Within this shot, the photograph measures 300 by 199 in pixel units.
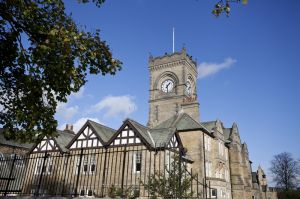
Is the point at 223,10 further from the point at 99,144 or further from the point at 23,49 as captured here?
the point at 99,144

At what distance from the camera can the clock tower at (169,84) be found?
52281mm

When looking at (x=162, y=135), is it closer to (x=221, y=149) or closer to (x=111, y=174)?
(x=221, y=149)

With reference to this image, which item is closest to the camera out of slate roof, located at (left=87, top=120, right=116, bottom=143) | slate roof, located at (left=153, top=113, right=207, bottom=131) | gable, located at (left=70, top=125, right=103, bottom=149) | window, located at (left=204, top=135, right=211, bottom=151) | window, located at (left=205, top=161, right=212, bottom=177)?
gable, located at (left=70, top=125, right=103, bottom=149)

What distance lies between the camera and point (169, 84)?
183ft

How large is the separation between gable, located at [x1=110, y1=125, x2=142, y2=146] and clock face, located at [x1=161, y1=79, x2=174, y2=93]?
2798 cm

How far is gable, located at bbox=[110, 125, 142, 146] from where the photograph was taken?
27.2 m

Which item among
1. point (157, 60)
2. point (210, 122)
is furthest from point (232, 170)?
point (157, 60)

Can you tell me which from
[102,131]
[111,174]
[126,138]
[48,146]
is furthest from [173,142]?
[111,174]

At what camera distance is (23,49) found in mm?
10820

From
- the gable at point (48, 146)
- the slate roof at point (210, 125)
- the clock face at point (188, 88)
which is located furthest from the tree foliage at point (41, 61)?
the clock face at point (188, 88)

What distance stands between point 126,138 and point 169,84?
2969 centimetres

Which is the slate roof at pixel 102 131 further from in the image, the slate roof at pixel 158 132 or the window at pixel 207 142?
the window at pixel 207 142

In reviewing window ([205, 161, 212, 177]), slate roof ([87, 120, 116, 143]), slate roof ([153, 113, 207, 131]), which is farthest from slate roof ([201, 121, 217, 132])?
slate roof ([87, 120, 116, 143])

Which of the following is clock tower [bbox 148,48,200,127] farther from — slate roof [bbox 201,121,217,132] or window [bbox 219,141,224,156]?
window [bbox 219,141,224,156]
